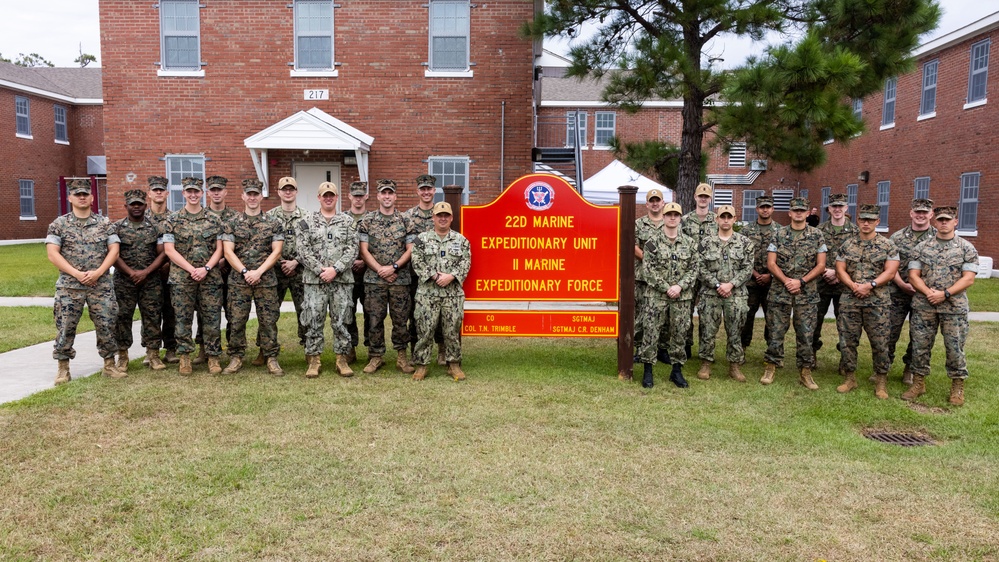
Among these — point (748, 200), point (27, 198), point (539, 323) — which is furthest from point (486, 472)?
point (27, 198)

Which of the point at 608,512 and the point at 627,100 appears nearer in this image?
the point at 608,512

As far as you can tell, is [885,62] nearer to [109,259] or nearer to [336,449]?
[336,449]

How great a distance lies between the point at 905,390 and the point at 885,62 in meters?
4.94

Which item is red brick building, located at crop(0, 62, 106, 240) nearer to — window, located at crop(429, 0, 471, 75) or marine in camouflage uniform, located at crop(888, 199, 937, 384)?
window, located at crop(429, 0, 471, 75)

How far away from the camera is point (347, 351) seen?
24.2 feet

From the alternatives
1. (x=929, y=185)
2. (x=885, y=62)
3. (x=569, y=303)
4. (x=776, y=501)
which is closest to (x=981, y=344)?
(x=885, y=62)

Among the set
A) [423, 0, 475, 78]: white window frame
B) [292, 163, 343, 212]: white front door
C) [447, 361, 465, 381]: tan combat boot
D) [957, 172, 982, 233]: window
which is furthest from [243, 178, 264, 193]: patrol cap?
[957, 172, 982, 233]: window

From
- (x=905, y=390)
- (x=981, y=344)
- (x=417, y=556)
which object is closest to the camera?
(x=417, y=556)

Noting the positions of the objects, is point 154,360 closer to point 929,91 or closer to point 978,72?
point 978,72

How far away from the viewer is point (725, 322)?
23.9 feet

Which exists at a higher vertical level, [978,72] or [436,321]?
[978,72]

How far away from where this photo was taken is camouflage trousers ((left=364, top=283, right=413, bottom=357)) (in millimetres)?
7406

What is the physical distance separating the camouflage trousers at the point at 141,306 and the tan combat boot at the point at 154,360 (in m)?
0.07

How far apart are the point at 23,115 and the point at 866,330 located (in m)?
32.6
